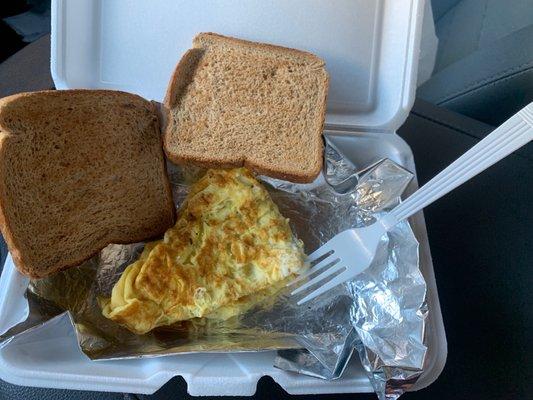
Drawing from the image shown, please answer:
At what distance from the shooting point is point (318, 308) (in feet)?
3.62

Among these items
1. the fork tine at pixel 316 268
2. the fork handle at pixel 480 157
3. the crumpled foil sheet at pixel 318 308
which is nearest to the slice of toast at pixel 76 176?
the crumpled foil sheet at pixel 318 308

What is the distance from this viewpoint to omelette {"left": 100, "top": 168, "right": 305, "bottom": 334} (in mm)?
987

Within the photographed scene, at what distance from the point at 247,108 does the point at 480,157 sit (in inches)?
16.8

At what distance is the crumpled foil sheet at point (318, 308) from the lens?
96cm

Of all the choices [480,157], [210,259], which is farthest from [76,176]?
[480,157]

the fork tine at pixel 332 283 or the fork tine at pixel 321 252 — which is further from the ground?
the fork tine at pixel 321 252

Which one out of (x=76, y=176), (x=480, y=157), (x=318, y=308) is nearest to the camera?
(x=480, y=157)

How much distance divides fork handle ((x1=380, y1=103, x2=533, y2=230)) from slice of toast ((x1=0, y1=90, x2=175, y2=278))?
0.44 m

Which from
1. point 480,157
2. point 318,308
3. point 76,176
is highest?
point 480,157

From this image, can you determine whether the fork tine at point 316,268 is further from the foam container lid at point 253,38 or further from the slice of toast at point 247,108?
the foam container lid at point 253,38

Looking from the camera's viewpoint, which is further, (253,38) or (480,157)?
(253,38)

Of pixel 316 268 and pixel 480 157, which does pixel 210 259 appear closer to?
pixel 316 268

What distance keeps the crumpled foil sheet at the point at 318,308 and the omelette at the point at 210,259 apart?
0.05 metres

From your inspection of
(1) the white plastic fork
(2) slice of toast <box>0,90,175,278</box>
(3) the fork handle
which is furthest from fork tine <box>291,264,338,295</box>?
(2) slice of toast <box>0,90,175,278</box>
